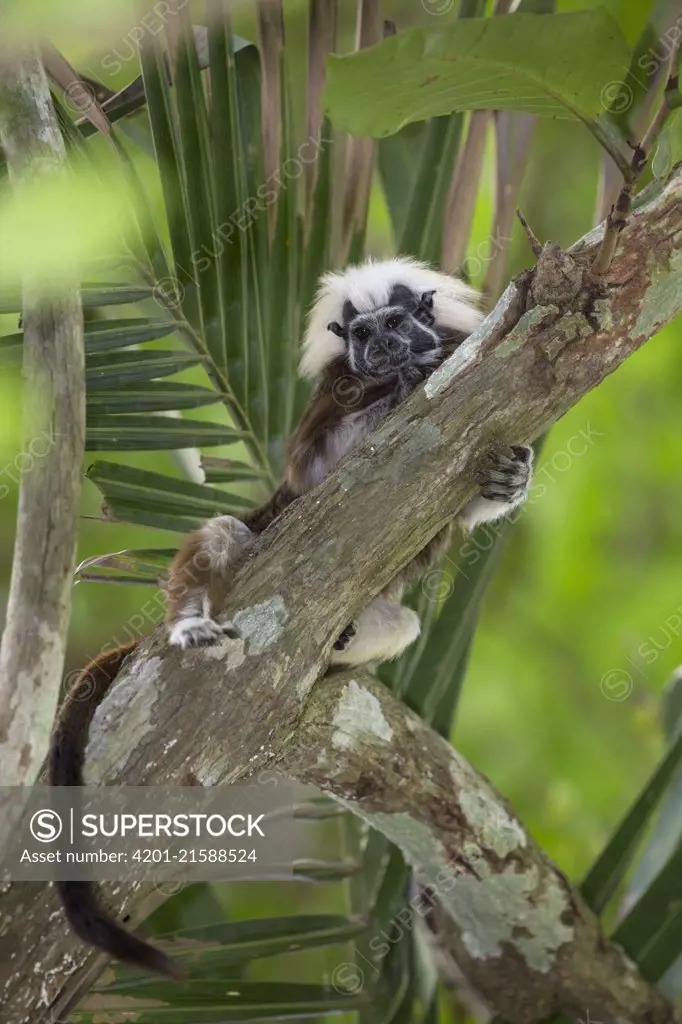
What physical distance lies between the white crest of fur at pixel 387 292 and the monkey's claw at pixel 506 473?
40.3 inches

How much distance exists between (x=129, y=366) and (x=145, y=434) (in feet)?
0.60

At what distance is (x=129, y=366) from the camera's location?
2703mm

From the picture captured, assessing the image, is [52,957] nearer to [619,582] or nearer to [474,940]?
[474,940]

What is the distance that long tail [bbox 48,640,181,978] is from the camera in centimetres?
188

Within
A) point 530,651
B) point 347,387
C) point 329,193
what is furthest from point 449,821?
point 530,651

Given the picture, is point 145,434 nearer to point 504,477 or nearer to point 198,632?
point 198,632

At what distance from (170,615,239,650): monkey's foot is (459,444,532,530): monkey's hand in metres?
0.59

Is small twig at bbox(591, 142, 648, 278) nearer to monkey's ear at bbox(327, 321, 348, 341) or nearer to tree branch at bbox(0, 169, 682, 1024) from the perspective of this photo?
tree branch at bbox(0, 169, 682, 1024)

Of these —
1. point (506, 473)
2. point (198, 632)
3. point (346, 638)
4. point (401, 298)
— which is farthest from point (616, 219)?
point (401, 298)

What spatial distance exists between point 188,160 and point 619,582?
2.93m

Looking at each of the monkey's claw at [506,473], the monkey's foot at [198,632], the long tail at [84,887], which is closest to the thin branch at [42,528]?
the long tail at [84,887]

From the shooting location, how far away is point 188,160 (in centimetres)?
257

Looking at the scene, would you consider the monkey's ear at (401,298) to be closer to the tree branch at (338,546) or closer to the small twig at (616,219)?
the tree branch at (338,546)

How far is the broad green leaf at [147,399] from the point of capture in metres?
2.69
